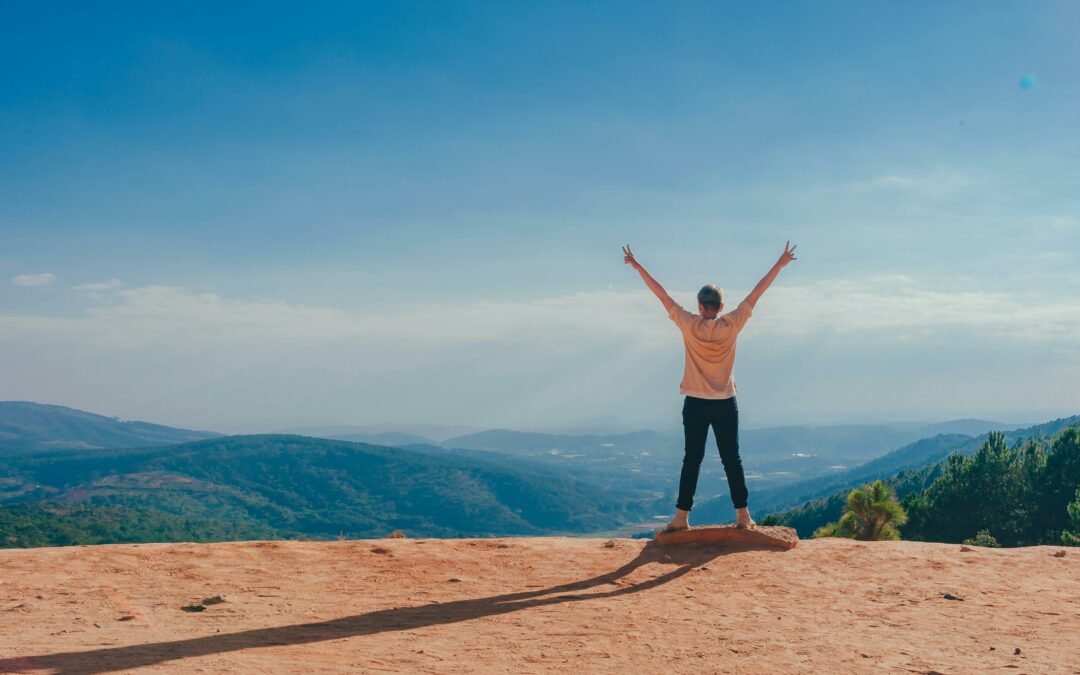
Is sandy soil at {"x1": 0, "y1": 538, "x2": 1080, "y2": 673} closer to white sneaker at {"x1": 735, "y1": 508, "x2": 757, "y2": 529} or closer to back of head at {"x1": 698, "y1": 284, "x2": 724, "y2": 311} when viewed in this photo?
white sneaker at {"x1": 735, "y1": 508, "x2": 757, "y2": 529}

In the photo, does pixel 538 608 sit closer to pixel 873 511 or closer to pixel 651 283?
pixel 651 283

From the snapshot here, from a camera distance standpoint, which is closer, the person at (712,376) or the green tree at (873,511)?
the person at (712,376)

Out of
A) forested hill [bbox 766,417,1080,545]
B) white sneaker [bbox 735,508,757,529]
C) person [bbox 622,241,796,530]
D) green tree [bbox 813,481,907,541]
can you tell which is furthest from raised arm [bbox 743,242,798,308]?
forested hill [bbox 766,417,1080,545]

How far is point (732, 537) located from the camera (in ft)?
34.4

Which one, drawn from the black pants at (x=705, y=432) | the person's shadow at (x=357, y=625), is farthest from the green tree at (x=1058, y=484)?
the person's shadow at (x=357, y=625)

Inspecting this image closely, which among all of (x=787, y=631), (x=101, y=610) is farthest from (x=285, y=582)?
(x=787, y=631)

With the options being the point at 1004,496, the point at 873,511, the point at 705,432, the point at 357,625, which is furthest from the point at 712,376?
the point at 1004,496

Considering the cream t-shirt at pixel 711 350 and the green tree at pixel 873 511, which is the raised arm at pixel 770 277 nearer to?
the cream t-shirt at pixel 711 350

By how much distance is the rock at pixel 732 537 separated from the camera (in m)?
Answer: 10.3

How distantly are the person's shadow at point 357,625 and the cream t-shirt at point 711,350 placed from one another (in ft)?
7.17

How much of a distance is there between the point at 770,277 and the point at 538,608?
210 inches

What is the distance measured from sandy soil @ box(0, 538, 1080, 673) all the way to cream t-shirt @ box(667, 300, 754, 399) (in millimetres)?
2186

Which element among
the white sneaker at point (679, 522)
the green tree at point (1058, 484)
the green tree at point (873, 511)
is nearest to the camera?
the white sneaker at point (679, 522)

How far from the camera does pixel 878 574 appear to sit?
9.13m
